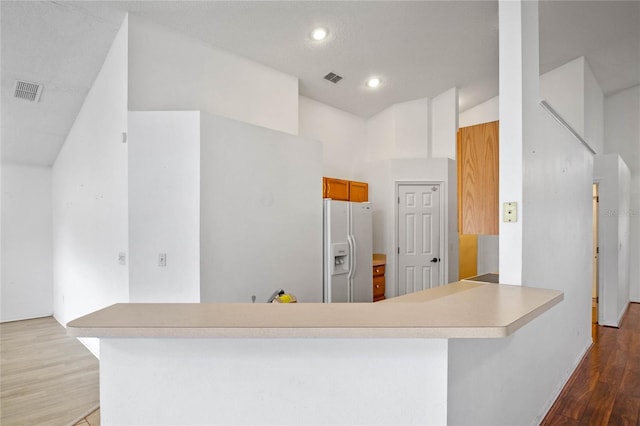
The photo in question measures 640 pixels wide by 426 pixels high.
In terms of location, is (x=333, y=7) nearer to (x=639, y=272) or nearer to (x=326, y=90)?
(x=326, y=90)

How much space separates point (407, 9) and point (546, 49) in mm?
2234

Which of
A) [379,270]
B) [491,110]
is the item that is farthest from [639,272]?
[379,270]

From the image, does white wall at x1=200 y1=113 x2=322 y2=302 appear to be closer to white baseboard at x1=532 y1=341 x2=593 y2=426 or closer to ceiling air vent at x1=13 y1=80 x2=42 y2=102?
ceiling air vent at x1=13 y1=80 x2=42 y2=102

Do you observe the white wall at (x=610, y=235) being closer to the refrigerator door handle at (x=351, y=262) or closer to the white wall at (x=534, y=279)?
the white wall at (x=534, y=279)

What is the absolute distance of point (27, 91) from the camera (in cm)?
353

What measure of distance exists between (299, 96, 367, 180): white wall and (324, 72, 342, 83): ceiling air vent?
1.81ft

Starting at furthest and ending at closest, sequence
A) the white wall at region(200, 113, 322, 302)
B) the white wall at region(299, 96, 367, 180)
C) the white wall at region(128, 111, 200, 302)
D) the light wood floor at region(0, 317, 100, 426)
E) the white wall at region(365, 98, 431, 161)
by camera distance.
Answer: the white wall at region(365, 98, 431, 161) → the white wall at region(299, 96, 367, 180) → the white wall at region(200, 113, 322, 302) → the white wall at region(128, 111, 200, 302) → the light wood floor at region(0, 317, 100, 426)

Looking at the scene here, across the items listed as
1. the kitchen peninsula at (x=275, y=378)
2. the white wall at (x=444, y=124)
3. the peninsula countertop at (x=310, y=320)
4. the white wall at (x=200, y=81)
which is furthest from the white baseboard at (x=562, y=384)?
the white wall at (x=200, y=81)

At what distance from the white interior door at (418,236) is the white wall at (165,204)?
129 inches

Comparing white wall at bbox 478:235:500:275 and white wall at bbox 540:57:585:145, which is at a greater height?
white wall at bbox 540:57:585:145

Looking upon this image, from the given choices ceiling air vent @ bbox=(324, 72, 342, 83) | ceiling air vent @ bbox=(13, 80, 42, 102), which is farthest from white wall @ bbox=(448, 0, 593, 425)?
ceiling air vent @ bbox=(13, 80, 42, 102)

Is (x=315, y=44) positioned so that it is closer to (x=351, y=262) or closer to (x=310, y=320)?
(x=351, y=262)

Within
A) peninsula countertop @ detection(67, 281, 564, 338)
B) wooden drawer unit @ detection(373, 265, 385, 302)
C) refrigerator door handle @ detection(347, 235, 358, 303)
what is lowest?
wooden drawer unit @ detection(373, 265, 385, 302)

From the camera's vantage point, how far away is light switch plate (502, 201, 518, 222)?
1923mm
